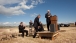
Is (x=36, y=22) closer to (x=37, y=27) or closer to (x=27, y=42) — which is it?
(x=37, y=27)

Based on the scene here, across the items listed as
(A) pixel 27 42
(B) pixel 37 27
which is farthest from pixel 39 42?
→ (B) pixel 37 27

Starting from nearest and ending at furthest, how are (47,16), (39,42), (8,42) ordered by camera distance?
(8,42) → (39,42) → (47,16)

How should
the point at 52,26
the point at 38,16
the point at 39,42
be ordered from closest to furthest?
the point at 39,42, the point at 52,26, the point at 38,16

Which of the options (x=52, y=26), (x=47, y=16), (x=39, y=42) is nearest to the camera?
(x=39, y=42)

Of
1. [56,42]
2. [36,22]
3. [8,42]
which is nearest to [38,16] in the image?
[36,22]

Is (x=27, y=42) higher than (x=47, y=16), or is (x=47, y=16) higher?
(x=47, y=16)

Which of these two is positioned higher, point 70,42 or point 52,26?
point 52,26

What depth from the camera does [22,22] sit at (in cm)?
1277

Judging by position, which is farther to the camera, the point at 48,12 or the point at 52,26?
the point at 48,12

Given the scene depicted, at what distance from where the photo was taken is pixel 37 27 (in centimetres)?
1154

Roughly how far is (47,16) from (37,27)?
1368mm

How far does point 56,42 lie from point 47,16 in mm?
3517

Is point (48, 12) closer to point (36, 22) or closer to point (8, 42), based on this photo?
point (36, 22)

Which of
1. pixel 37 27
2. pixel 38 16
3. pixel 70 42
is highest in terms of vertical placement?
pixel 38 16
